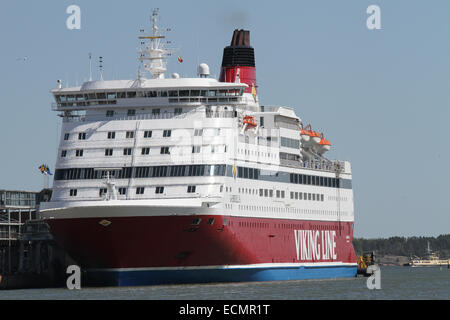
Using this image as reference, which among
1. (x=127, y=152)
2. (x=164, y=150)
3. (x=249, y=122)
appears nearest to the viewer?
(x=164, y=150)

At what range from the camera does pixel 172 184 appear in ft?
210

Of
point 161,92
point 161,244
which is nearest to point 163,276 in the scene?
point 161,244

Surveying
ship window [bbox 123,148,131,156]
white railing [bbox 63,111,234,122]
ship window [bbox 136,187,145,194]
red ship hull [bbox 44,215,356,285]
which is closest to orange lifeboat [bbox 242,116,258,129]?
white railing [bbox 63,111,234,122]

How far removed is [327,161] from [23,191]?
21.1 metres

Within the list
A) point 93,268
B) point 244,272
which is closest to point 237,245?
point 244,272

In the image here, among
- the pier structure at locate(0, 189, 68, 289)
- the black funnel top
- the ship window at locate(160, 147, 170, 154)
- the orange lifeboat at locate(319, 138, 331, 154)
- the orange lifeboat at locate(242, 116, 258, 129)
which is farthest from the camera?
the orange lifeboat at locate(319, 138, 331, 154)

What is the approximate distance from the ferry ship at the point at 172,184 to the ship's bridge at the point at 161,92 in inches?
2.3

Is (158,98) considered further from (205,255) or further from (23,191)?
(23,191)

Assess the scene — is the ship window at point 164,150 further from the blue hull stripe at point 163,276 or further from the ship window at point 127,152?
the blue hull stripe at point 163,276

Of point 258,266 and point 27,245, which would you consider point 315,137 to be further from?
point 27,245

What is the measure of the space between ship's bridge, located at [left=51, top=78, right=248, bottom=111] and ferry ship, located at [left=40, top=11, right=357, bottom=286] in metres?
0.06

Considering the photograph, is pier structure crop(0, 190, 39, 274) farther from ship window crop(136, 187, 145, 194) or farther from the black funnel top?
the black funnel top

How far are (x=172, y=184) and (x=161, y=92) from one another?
6.21m

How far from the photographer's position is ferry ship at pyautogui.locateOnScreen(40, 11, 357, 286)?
6266 cm
